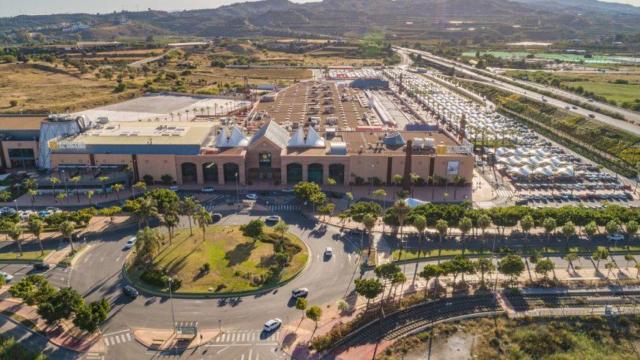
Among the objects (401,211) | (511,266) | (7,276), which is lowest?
(7,276)

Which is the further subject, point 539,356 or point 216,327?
point 216,327

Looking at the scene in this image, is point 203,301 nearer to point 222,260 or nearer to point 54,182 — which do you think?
point 222,260

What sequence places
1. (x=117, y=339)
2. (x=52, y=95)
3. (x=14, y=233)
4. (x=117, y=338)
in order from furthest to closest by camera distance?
(x=52, y=95), (x=14, y=233), (x=117, y=338), (x=117, y=339)

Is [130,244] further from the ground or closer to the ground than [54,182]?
closer to the ground

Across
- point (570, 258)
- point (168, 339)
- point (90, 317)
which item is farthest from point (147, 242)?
point (570, 258)

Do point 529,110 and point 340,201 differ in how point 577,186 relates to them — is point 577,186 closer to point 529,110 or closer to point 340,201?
point 340,201

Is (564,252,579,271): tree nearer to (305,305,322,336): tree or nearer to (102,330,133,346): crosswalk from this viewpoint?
(305,305,322,336): tree

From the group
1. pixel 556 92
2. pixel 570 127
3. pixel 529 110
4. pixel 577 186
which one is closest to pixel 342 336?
pixel 577 186

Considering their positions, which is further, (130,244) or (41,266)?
(130,244)
